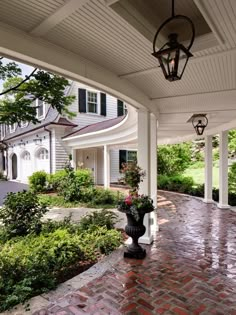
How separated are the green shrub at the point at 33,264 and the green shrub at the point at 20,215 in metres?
0.59

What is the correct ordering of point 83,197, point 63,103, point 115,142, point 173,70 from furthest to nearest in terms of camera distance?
point 115,142 < point 83,197 < point 63,103 < point 173,70

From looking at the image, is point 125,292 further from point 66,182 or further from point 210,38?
point 66,182

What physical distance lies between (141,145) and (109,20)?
2.94 metres

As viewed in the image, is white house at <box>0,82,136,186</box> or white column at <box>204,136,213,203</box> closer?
white column at <box>204,136,213,203</box>

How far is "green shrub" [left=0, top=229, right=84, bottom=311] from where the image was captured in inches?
121

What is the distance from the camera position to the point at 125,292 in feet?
10.7

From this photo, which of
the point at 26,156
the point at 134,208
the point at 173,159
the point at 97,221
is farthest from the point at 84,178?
the point at 173,159

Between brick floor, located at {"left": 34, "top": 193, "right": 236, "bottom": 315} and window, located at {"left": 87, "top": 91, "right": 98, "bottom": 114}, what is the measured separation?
11393 mm

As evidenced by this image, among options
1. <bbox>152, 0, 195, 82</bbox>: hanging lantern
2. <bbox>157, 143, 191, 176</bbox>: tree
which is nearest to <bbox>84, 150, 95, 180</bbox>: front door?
<bbox>157, 143, 191, 176</bbox>: tree

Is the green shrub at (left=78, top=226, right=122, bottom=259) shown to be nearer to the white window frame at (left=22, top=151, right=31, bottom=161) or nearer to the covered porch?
the covered porch

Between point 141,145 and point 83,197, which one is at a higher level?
point 141,145

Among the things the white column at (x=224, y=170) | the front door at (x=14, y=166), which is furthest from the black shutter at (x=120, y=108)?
the white column at (x=224, y=170)

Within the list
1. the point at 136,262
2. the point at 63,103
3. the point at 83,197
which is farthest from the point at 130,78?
the point at 83,197

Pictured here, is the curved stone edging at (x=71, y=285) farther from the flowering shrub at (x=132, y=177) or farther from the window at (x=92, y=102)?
the window at (x=92, y=102)
